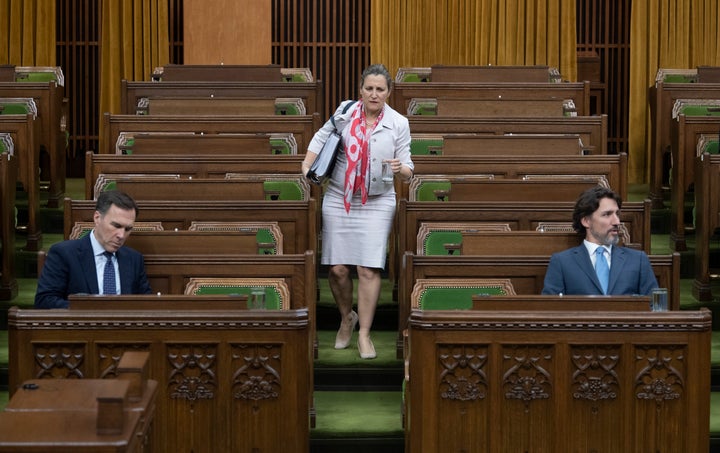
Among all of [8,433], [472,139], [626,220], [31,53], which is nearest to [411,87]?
[472,139]

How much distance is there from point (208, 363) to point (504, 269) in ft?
4.68

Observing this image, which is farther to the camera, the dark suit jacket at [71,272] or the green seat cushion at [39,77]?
the green seat cushion at [39,77]

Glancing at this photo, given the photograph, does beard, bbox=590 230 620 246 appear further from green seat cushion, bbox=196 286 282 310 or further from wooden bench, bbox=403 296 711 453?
green seat cushion, bbox=196 286 282 310

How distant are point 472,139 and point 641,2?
3125 millimetres

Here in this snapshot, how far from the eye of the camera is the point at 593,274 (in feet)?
15.3

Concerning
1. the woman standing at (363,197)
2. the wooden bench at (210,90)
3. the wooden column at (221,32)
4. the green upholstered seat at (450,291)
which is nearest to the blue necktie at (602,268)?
the green upholstered seat at (450,291)

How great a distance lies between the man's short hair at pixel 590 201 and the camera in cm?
473

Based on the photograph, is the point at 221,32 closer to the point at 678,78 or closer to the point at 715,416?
the point at 678,78

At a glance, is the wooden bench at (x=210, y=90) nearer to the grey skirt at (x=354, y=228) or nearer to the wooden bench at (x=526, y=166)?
the wooden bench at (x=526, y=166)

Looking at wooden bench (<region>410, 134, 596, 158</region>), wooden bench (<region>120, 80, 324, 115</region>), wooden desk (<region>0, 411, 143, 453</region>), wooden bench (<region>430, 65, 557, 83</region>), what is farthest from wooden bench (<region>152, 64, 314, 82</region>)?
wooden desk (<region>0, 411, 143, 453</region>)

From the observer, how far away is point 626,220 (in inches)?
213

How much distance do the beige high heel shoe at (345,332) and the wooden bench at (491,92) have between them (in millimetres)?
2333

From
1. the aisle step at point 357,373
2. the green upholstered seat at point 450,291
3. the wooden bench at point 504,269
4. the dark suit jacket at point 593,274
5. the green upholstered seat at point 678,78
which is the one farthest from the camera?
the green upholstered seat at point 678,78

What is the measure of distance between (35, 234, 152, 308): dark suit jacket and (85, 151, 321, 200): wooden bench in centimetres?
129
